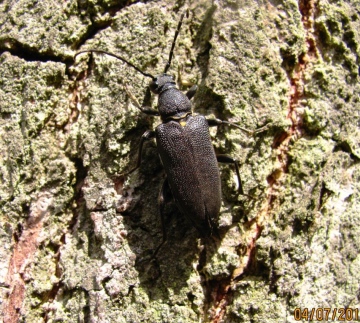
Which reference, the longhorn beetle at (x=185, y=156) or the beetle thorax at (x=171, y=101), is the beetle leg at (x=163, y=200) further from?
the beetle thorax at (x=171, y=101)

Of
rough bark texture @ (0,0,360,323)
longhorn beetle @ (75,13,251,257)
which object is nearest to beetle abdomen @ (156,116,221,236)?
longhorn beetle @ (75,13,251,257)

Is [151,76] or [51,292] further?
[151,76]

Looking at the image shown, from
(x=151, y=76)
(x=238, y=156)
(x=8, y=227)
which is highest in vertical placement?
(x=151, y=76)

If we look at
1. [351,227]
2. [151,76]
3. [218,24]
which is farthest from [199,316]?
[218,24]

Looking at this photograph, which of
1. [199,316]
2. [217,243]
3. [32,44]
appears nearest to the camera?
[199,316]

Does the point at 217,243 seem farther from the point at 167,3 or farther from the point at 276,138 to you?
the point at 167,3

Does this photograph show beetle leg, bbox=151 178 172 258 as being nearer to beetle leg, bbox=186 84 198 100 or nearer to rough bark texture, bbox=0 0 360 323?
rough bark texture, bbox=0 0 360 323
